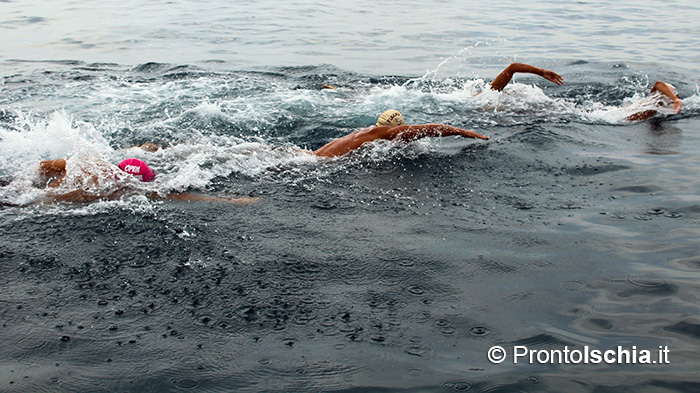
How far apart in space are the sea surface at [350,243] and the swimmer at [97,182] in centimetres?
7

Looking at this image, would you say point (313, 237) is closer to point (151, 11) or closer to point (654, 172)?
point (654, 172)

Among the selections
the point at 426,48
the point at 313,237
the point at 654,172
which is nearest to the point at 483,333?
the point at 313,237

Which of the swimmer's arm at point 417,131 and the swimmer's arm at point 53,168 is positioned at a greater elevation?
the swimmer's arm at point 417,131

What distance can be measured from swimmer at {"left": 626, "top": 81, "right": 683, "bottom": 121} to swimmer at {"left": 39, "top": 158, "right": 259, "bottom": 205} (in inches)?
276

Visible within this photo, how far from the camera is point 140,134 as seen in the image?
27.8ft

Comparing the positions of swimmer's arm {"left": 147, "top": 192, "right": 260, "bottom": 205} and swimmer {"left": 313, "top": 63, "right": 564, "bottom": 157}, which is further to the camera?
swimmer {"left": 313, "top": 63, "right": 564, "bottom": 157}

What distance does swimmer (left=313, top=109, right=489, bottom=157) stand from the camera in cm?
755

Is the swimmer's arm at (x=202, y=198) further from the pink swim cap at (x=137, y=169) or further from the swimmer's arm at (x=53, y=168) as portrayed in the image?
the swimmer's arm at (x=53, y=168)

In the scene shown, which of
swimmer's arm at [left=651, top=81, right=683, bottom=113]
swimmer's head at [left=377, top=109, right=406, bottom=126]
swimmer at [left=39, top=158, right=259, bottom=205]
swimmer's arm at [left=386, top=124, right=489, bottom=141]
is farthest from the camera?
swimmer's arm at [left=651, top=81, right=683, bottom=113]

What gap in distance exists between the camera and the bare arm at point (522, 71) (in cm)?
945
